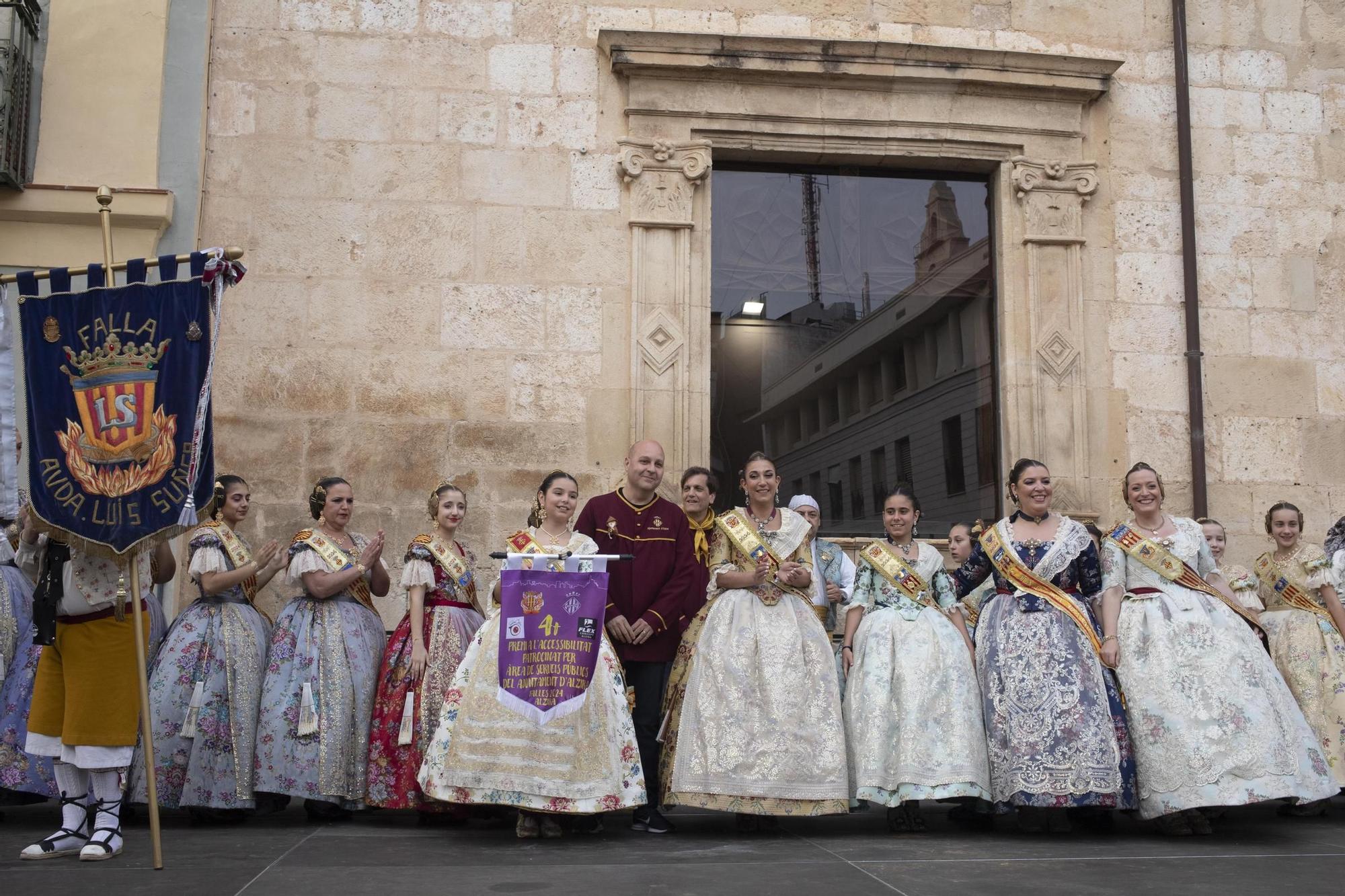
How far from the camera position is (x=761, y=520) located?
23.0 ft

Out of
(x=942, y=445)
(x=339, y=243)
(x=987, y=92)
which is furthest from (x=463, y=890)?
(x=987, y=92)

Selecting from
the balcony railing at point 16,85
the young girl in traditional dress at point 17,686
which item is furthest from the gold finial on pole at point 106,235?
the balcony railing at point 16,85

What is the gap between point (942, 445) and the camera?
996cm

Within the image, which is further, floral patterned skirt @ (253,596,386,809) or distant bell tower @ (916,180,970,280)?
distant bell tower @ (916,180,970,280)

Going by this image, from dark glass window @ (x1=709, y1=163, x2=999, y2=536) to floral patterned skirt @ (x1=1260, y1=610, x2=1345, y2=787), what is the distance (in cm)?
227

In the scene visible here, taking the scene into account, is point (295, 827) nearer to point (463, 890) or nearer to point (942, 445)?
point (463, 890)

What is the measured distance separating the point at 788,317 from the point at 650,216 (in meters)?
1.31

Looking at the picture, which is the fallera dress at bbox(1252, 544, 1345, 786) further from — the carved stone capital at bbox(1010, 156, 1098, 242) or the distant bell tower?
the distant bell tower

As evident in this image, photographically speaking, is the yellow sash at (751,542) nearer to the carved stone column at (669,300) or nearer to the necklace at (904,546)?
the necklace at (904,546)

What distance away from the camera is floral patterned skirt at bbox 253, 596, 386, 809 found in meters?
6.80

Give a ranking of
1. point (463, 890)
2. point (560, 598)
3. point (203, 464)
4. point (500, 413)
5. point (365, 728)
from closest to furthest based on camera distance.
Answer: point (463, 890) < point (203, 464) < point (560, 598) < point (365, 728) < point (500, 413)

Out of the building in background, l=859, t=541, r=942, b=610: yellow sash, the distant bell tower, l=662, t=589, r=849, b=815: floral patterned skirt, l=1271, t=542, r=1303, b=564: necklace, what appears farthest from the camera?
the distant bell tower

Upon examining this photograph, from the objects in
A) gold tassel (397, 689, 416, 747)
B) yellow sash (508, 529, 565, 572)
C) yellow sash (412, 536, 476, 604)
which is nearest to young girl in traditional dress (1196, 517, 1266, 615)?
yellow sash (508, 529, 565, 572)

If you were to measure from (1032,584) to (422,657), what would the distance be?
303cm
